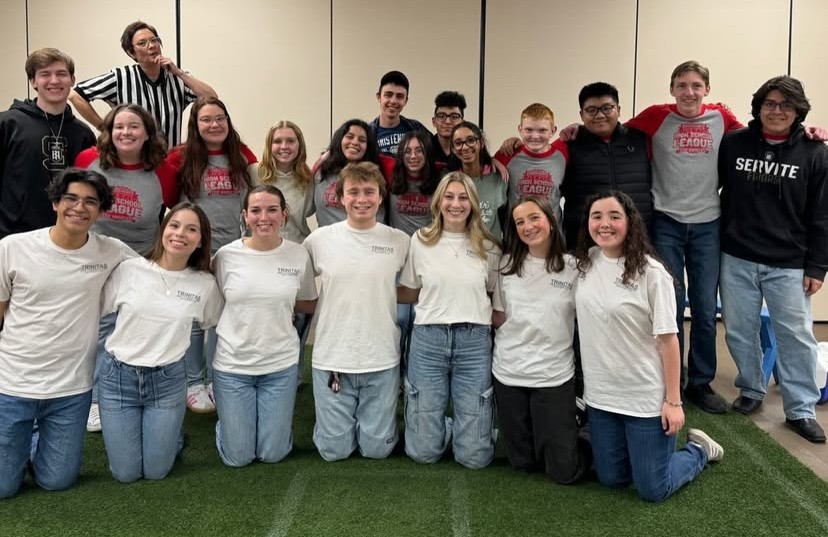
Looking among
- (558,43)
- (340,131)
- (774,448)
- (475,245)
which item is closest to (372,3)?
(558,43)

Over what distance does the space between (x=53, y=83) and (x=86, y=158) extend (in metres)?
0.43

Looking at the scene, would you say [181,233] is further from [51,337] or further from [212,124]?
[212,124]

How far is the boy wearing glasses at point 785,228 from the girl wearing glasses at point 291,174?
97.8 inches

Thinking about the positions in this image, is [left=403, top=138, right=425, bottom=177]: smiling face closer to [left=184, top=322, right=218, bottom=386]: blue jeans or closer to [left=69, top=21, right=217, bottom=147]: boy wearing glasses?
[left=69, top=21, right=217, bottom=147]: boy wearing glasses

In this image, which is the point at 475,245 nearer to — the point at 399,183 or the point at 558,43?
the point at 399,183

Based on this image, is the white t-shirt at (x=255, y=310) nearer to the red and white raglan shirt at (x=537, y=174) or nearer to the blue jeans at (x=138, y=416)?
the blue jeans at (x=138, y=416)

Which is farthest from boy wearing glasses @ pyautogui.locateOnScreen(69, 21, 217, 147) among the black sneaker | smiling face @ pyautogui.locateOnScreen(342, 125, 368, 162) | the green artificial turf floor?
the black sneaker

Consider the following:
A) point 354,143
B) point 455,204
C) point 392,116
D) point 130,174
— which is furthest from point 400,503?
point 392,116

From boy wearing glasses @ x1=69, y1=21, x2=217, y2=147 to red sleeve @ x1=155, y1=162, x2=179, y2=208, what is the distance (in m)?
0.53

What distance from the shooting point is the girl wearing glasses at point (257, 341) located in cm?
282

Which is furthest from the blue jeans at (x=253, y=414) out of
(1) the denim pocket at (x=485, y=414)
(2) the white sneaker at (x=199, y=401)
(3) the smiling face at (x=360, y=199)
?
(1) the denim pocket at (x=485, y=414)

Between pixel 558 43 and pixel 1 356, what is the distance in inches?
217

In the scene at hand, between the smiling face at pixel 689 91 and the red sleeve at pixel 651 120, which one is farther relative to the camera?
the red sleeve at pixel 651 120

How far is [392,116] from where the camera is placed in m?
4.09
